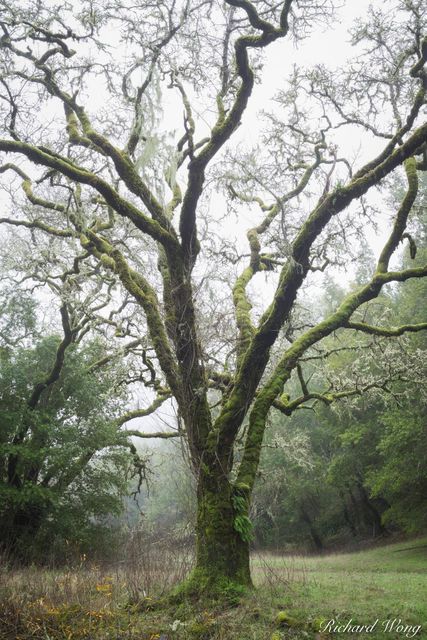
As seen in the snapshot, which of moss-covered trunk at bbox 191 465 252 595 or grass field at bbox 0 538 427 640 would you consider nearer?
grass field at bbox 0 538 427 640

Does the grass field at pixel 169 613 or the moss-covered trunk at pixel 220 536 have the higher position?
the moss-covered trunk at pixel 220 536

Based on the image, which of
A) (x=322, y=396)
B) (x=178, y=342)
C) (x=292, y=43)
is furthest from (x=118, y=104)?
(x=322, y=396)

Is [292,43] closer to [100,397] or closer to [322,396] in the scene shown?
[322,396]

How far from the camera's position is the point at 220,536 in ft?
17.1

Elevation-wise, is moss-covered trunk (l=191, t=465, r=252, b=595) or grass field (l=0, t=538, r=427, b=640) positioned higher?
moss-covered trunk (l=191, t=465, r=252, b=595)

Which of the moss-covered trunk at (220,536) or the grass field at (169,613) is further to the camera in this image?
the moss-covered trunk at (220,536)

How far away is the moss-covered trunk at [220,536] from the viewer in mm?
5027

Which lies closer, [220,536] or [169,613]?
[169,613]

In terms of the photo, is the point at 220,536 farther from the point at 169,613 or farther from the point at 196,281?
the point at 196,281

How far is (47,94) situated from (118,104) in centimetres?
113

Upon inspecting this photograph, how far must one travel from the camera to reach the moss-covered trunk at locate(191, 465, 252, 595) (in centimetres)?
503

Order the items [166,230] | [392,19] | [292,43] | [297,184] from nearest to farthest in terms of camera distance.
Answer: [166,230] → [292,43] → [392,19] → [297,184]

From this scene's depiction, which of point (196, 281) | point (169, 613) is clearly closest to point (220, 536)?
point (169, 613)

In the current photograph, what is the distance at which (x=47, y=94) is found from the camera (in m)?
6.91
